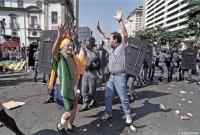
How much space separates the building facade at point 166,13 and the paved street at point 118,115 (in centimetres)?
8790

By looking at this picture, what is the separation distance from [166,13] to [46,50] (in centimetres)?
12451

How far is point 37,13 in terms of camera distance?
2734 inches

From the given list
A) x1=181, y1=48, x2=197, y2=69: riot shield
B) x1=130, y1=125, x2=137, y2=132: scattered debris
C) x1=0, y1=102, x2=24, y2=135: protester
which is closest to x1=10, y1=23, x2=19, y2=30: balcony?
x1=181, y1=48, x2=197, y2=69: riot shield

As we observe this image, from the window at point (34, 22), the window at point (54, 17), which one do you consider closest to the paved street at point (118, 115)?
the window at point (54, 17)

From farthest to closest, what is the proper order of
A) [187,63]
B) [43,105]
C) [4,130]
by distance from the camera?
[187,63]
[43,105]
[4,130]

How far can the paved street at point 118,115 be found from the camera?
23.0ft

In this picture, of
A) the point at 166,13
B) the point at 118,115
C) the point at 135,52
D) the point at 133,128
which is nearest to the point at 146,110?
the point at 118,115

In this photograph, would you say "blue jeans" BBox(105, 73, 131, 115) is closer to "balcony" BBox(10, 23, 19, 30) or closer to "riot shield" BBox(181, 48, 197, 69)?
"riot shield" BBox(181, 48, 197, 69)

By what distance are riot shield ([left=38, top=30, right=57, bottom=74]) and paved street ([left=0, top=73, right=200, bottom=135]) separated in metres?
0.99

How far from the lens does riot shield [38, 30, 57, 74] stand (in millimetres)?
10438

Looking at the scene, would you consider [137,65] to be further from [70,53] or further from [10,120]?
[10,120]

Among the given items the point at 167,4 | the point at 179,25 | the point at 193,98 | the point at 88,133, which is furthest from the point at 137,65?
the point at 167,4

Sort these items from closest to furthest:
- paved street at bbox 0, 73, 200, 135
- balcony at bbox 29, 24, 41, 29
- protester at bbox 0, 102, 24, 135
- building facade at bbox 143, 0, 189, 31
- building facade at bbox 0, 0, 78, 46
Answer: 1. protester at bbox 0, 102, 24, 135
2. paved street at bbox 0, 73, 200, 135
3. building facade at bbox 0, 0, 78, 46
4. balcony at bbox 29, 24, 41, 29
5. building facade at bbox 143, 0, 189, 31

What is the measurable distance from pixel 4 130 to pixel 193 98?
6.50 m
